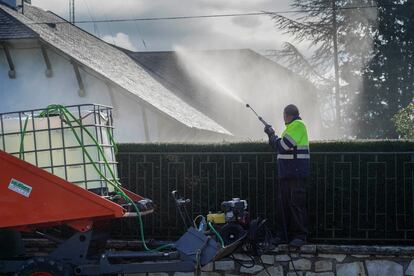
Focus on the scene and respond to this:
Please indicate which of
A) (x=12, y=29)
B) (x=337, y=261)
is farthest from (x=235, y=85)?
(x=337, y=261)

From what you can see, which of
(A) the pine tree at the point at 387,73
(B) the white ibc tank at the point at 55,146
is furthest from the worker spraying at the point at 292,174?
(A) the pine tree at the point at 387,73

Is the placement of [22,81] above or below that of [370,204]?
above

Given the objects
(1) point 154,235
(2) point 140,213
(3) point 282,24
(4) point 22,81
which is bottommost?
(1) point 154,235

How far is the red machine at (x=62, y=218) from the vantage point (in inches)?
275

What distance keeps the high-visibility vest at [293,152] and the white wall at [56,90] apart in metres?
9.34

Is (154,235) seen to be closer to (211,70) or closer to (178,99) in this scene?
(178,99)

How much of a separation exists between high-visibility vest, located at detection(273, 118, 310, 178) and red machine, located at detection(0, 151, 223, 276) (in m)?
1.85

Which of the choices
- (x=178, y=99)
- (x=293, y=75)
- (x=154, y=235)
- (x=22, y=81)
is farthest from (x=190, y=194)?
(x=293, y=75)

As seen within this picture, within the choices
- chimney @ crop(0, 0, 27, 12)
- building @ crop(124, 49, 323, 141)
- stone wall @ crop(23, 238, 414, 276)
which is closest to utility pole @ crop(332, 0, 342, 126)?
building @ crop(124, 49, 323, 141)

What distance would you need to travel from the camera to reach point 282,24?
35219 millimetres

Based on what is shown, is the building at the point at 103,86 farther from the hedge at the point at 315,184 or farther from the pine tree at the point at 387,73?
the pine tree at the point at 387,73

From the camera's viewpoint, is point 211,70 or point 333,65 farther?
point 333,65

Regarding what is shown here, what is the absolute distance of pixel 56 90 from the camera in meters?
18.3

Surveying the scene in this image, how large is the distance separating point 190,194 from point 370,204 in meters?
2.50
